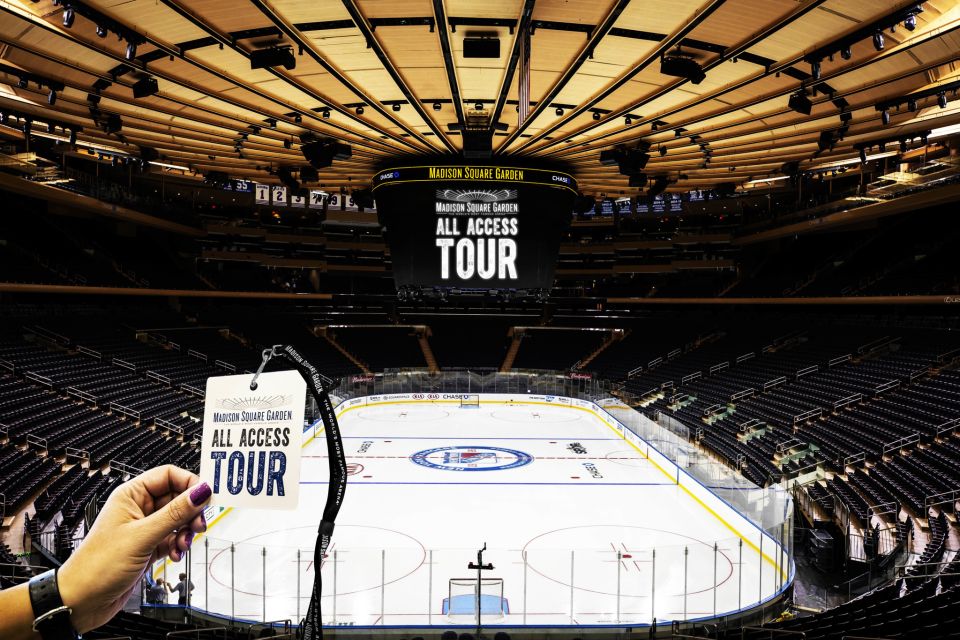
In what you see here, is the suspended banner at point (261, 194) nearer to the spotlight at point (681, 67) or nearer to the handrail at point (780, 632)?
the spotlight at point (681, 67)

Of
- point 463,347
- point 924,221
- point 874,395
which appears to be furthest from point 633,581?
point 463,347

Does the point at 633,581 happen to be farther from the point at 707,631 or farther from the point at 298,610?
the point at 298,610

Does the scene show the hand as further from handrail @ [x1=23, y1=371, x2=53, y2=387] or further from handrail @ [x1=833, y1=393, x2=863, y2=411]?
handrail @ [x1=833, y1=393, x2=863, y2=411]

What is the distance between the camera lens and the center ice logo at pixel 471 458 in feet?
59.8

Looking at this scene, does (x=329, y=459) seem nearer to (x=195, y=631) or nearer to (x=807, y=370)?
(x=195, y=631)

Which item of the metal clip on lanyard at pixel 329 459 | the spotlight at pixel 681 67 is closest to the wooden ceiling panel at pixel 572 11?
the spotlight at pixel 681 67

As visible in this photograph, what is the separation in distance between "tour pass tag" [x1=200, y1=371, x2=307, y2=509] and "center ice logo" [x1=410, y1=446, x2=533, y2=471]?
52.2 ft

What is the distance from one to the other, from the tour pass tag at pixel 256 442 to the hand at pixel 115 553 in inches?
11.2

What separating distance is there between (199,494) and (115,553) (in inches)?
10.3

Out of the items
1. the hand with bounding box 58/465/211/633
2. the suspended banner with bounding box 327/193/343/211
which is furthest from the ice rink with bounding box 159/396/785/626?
the suspended banner with bounding box 327/193/343/211

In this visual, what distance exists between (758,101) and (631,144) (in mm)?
3023

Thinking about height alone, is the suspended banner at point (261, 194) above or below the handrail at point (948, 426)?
above

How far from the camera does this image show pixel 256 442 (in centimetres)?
239

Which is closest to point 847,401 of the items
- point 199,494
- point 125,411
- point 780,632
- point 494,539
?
point 494,539
